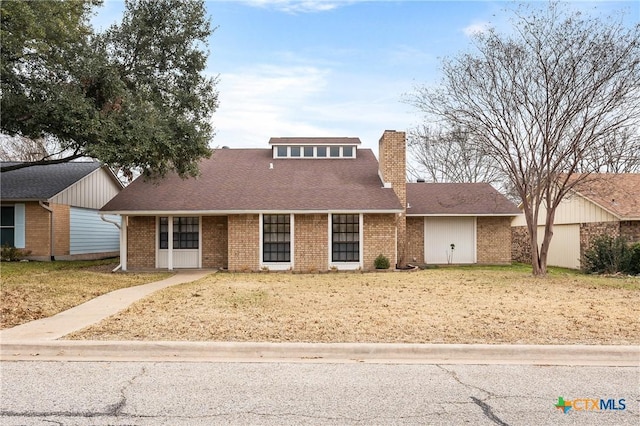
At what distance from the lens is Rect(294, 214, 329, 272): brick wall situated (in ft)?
60.5

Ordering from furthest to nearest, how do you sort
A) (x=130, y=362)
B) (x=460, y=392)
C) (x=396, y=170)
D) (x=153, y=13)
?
(x=396, y=170)
(x=153, y=13)
(x=130, y=362)
(x=460, y=392)

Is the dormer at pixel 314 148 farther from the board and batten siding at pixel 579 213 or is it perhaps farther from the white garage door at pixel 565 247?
the white garage door at pixel 565 247

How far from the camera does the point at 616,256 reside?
17.2m

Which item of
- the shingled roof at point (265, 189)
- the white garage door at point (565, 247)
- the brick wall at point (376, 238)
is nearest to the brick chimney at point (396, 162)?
the shingled roof at point (265, 189)

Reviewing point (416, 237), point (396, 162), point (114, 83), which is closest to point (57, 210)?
point (114, 83)

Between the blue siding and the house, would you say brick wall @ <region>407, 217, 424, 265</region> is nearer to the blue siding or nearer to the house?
the house

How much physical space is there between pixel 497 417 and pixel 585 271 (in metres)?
16.2

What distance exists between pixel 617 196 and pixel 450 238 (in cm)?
666

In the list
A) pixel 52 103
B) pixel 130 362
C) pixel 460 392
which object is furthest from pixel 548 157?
pixel 52 103

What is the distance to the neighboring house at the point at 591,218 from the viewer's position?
757 inches

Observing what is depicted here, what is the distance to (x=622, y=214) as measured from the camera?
19.0 metres

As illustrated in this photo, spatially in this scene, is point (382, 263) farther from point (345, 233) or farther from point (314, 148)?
point (314, 148)

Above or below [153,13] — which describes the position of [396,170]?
below

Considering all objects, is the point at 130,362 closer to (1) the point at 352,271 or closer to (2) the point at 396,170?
(1) the point at 352,271
